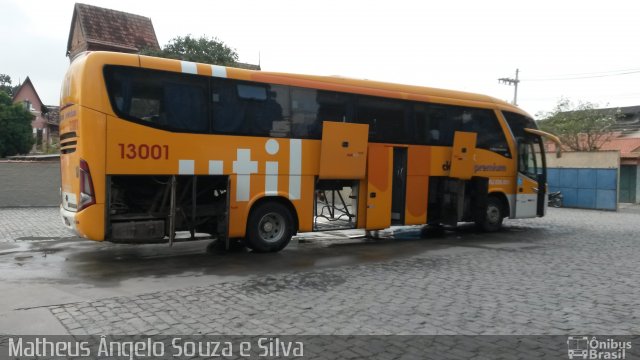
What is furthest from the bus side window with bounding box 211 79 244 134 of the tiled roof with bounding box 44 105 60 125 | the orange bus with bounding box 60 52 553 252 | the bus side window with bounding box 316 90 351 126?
the tiled roof with bounding box 44 105 60 125

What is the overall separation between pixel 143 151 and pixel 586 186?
20.6 m

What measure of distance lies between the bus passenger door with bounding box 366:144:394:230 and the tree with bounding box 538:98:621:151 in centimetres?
2634

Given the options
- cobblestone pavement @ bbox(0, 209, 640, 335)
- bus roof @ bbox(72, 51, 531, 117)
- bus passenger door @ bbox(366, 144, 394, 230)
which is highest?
bus roof @ bbox(72, 51, 531, 117)

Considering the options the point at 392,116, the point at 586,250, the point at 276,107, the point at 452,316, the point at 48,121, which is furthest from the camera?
the point at 48,121

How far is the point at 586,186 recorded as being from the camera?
2216cm

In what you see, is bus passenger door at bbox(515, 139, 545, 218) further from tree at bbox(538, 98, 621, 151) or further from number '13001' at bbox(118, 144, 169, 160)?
tree at bbox(538, 98, 621, 151)

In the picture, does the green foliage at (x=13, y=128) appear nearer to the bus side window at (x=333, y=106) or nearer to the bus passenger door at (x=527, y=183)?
the bus side window at (x=333, y=106)

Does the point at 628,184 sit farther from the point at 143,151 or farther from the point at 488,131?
the point at 143,151

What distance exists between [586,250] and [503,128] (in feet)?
12.8

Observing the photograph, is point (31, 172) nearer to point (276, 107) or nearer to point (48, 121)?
point (276, 107)

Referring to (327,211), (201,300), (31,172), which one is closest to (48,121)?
(31,172)

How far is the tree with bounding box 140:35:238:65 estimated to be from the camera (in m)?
25.3

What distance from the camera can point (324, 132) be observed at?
31.2ft

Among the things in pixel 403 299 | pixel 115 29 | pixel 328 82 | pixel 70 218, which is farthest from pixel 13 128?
pixel 403 299
